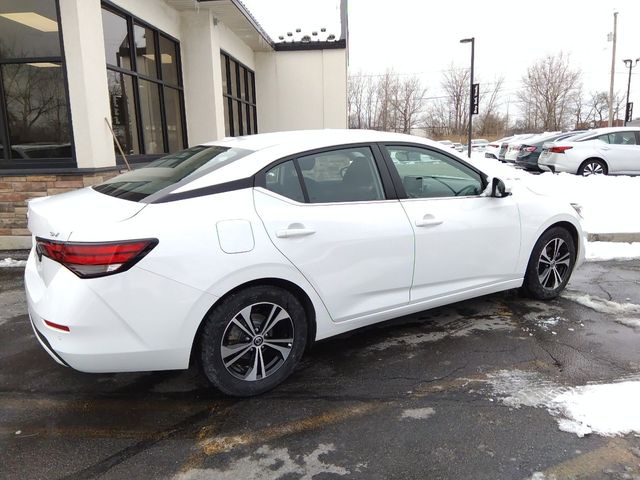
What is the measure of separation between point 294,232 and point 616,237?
6.10m

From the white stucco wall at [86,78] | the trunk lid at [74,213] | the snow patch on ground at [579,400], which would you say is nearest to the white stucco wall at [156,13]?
the white stucco wall at [86,78]

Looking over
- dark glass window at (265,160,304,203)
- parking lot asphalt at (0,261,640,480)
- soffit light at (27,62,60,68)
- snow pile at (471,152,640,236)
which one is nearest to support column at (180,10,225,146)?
soffit light at (27,62,60,68)

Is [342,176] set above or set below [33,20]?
below

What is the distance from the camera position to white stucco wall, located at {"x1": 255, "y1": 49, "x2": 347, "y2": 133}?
52.1ft

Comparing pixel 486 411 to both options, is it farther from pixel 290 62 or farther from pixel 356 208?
pixel 290 62

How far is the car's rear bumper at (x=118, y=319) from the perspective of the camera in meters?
2.58

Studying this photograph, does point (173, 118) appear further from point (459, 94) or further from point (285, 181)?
point (459, 94)

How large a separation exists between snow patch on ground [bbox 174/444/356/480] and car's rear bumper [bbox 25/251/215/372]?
66cm

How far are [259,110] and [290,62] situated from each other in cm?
182

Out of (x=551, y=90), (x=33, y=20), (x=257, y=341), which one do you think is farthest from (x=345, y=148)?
(x=551, y=90)

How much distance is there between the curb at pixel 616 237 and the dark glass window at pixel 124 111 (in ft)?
24.0

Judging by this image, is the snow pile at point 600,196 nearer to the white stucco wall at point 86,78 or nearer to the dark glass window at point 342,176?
the dark glass window at point 342,176

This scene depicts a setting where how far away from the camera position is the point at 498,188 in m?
4.02

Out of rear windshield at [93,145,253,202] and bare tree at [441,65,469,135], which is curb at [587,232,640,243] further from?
bare tree at [441,65,469,135]
